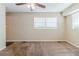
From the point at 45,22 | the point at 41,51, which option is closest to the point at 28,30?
the point at 45,22

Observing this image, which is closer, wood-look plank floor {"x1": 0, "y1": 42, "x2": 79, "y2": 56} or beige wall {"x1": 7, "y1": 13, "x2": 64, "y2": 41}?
wood-look plank floor {"x1": 0, "y1": 42, "x2": 79, "y2": 56}

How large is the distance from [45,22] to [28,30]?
43.3 inches

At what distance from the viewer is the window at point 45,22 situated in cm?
848

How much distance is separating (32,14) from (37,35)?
4.14 ft

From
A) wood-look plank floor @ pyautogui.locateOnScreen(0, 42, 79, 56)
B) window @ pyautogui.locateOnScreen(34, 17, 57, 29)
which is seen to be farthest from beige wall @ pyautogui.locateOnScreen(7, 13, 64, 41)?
wood-look plank floor @ pyautogui.locateOnScreen(0, 42, 79, 56)

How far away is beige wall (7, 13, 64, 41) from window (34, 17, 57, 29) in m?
0.18

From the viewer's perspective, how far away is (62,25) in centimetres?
852

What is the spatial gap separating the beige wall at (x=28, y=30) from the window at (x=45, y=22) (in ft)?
0.58

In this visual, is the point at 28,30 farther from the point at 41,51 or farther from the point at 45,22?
the point at 41,51

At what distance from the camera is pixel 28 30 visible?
337 inches

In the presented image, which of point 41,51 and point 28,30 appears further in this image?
point 28,30

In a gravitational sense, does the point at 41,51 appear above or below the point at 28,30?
below

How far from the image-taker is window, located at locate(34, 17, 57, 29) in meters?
8.48

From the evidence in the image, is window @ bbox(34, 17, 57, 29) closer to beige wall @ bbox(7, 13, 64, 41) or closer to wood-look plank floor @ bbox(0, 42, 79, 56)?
beige wall @ bbox(7, 13, 64, 41)
